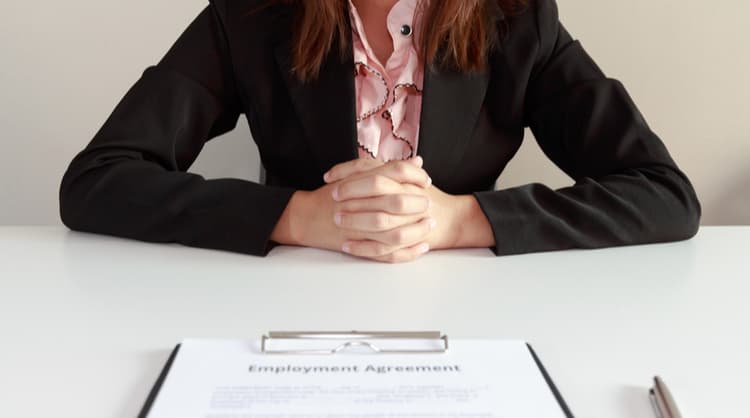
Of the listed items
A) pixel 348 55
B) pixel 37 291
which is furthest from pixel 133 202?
pixel 348 55

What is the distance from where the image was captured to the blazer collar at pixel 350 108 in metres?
1.13

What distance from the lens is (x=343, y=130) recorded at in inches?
44.6

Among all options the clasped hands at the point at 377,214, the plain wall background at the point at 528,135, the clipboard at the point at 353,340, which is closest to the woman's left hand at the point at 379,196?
the clasped hands at the point at 377,214

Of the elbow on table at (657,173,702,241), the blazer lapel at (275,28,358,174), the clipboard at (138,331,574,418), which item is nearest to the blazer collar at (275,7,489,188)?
the blazer lapel at (275,28,358,174)

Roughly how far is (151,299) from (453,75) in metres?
0.66

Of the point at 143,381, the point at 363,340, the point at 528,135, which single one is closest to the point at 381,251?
the point at 363,340

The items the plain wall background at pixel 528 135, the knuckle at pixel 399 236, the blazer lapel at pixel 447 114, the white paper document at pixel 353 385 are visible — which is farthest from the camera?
the plain wall background at pixel 528 135

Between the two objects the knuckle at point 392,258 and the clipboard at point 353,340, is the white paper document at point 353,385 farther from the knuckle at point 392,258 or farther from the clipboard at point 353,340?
the knuckle at point 392,258

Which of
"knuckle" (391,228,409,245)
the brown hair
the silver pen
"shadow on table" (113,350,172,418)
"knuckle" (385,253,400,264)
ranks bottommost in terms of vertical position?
"knuckle" (385,253,400,264)

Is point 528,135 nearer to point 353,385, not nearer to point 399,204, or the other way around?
point 399,204

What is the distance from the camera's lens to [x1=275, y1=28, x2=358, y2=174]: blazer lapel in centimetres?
113

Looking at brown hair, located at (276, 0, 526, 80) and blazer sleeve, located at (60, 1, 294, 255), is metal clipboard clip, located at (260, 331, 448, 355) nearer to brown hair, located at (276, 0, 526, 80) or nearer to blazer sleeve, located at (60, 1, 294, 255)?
blazer sleeve, located at (60, 1, 294, 255)

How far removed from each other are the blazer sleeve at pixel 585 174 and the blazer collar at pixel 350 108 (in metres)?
0.13

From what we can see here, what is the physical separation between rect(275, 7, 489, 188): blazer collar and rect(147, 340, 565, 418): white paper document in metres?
0.60
